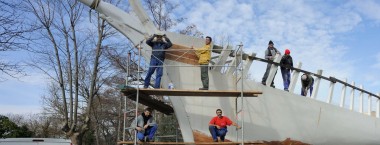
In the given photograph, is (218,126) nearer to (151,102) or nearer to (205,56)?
(205,56)

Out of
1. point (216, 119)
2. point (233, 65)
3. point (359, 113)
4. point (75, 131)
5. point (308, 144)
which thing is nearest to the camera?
point (216, 119)

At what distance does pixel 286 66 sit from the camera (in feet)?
34.0

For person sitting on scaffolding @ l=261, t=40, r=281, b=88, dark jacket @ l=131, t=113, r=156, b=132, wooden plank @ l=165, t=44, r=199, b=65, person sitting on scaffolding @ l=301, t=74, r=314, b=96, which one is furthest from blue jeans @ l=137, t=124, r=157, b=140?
person sitting on scaffolding @ l=301, t=74, r=314, b=96

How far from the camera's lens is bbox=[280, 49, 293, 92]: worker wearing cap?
34.0 ft

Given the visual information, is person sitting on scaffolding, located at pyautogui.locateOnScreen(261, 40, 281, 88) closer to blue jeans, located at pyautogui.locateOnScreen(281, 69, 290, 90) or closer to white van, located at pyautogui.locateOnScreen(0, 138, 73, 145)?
blue jeans, located at pyautogui.locateOnScreen(281, 69, 290, 90)

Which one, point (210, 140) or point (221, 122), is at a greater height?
point (221, 122)

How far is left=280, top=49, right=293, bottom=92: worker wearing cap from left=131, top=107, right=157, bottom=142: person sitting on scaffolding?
377cm

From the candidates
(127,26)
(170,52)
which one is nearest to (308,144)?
(170,52)

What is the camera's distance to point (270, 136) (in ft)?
33.0

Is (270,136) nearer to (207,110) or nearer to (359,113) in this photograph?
(207,110)

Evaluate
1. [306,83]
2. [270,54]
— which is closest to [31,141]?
[270,54]

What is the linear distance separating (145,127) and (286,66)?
13.6ft

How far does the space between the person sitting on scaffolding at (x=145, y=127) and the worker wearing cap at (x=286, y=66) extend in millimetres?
3772

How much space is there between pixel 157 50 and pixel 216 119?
77.9 inches
